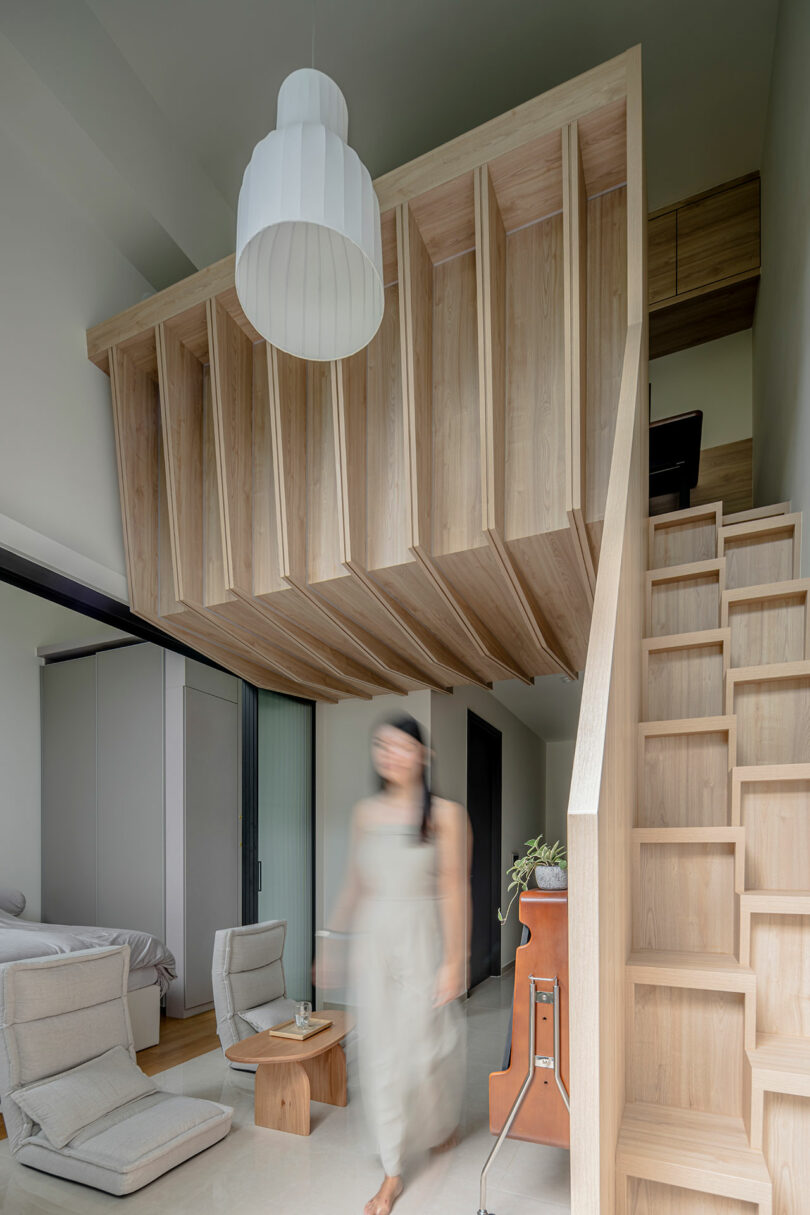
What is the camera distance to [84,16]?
3100 mm

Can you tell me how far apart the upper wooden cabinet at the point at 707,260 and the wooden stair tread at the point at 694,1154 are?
4198 millimetres

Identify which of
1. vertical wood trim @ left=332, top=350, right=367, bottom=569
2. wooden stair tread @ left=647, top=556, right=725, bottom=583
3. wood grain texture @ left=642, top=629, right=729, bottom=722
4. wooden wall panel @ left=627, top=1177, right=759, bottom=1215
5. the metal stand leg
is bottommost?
the metal stand leg

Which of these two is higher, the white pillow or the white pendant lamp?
the white pendant lamp

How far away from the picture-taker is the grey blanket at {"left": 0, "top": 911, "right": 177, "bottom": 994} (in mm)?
3693

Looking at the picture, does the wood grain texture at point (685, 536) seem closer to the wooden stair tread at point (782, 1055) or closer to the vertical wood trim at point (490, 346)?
the vertical wood trim at point (490, 346)

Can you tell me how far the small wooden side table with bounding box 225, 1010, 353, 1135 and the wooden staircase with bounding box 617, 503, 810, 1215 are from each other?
6.70 ft

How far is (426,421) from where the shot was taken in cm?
281

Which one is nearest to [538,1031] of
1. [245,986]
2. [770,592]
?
[770,592]

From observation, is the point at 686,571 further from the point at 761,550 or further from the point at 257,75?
the point at 257,75

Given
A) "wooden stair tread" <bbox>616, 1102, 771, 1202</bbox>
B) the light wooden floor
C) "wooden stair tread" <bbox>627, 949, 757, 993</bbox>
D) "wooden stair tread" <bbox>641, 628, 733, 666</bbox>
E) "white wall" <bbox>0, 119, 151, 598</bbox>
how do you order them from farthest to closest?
1. the light wooden floor
2. "white wall" <bbox>0, 119, 151, 598</bbox>
3. "wooden stair tread" <bbox>641, 628, 733, 666</bbox>
4. "wooden stair tread" <bbox>627, 949, 757, 993</bbox>
5. "wooden stair tread" <bbox>616, 1102, 771, 1202</bbox>

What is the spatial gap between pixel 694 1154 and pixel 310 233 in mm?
2042

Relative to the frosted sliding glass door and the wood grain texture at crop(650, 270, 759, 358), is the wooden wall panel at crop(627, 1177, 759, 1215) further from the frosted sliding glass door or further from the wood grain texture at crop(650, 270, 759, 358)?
the wood grain texture at crop(650, 270, 759, 358)

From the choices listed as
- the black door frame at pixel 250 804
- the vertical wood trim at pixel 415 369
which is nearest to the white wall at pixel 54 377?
the vertical wood trim at pixel 415 369

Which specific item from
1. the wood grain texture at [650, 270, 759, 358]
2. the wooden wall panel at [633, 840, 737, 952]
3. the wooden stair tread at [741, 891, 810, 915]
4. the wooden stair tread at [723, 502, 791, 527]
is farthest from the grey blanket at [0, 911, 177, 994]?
the wood grain texture at [650, 270, 759, 358]
